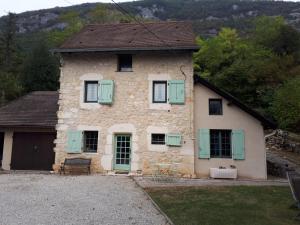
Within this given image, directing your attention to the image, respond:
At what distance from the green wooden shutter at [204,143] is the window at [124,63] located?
454 centimetres

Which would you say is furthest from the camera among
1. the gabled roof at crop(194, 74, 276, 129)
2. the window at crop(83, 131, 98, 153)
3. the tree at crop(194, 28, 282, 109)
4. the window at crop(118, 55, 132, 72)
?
the tree at crop(194, 28, 282, 109)

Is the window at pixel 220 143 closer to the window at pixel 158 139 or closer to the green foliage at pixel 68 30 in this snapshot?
the window at pixel 158 139

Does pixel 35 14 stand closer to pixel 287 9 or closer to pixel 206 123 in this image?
pixel 287 9

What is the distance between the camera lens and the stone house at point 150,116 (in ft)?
40.4

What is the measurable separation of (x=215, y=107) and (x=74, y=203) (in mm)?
7904

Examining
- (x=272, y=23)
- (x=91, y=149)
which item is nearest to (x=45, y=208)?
(x=91, y=149)

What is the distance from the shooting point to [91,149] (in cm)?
1296

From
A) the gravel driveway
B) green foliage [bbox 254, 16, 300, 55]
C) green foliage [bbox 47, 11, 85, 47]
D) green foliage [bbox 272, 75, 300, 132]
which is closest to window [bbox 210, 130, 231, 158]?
green foliage [bbox 272, 75, 300, 132]

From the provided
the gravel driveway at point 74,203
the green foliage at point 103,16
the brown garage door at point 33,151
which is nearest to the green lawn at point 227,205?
the gravel driveway at point 74,203

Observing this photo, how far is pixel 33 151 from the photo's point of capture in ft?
46.8

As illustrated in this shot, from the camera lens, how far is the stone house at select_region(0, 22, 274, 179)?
40.4 ft

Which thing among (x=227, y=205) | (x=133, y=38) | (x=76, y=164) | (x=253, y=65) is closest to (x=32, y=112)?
(x=76, y=164)

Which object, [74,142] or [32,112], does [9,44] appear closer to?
[32,112]

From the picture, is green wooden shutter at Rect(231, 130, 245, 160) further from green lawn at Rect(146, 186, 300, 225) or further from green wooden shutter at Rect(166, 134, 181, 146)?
green lawn at Rect(146, 186, 300, 225)
